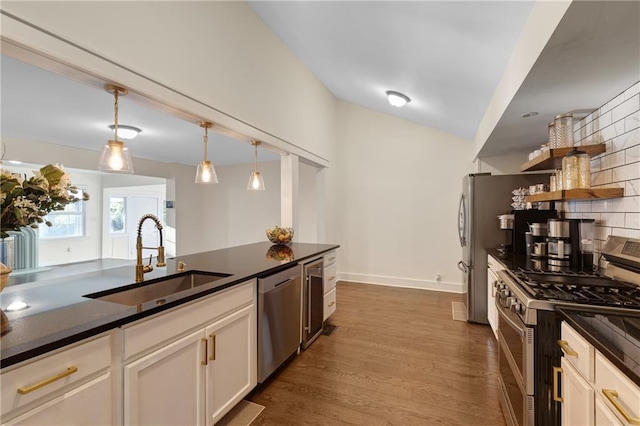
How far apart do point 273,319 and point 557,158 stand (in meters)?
2.45

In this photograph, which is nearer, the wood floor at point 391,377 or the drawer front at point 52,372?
the drawer front at point 52,372

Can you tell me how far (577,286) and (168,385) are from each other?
7.11ft

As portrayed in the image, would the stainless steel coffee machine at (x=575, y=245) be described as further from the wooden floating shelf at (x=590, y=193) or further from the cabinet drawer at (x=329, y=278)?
the cabinet drawer at (x=329, y=278)

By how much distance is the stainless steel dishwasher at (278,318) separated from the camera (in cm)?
203

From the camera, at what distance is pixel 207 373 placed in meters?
1.57

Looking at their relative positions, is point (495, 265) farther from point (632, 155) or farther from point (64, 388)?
point (64, 388)

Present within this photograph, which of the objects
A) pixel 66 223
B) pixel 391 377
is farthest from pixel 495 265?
pixel 66 223

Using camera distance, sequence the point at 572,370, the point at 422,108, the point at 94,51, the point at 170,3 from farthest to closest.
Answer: the point at 422,108
the point at 170,3
the point at 94,51
the point at 572,370

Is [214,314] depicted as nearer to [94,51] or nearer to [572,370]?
[94,51]

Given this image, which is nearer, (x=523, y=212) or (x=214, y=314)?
(x=214, y=314)

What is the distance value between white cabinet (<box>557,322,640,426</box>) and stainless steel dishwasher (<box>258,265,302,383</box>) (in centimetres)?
166

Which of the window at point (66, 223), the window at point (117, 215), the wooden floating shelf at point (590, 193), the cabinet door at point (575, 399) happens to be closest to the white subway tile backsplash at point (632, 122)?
the wooden floating shelf at point (590, 193)

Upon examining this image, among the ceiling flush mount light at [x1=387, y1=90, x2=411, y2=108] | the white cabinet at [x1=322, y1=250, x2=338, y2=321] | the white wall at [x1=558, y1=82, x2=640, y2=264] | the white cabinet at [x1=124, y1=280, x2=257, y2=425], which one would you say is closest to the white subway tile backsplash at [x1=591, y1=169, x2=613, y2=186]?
the white wall at [x1=558, y1=82, x2=640, y2=264]

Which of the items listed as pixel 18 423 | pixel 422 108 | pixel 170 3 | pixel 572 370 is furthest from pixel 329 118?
pixel 18 423
